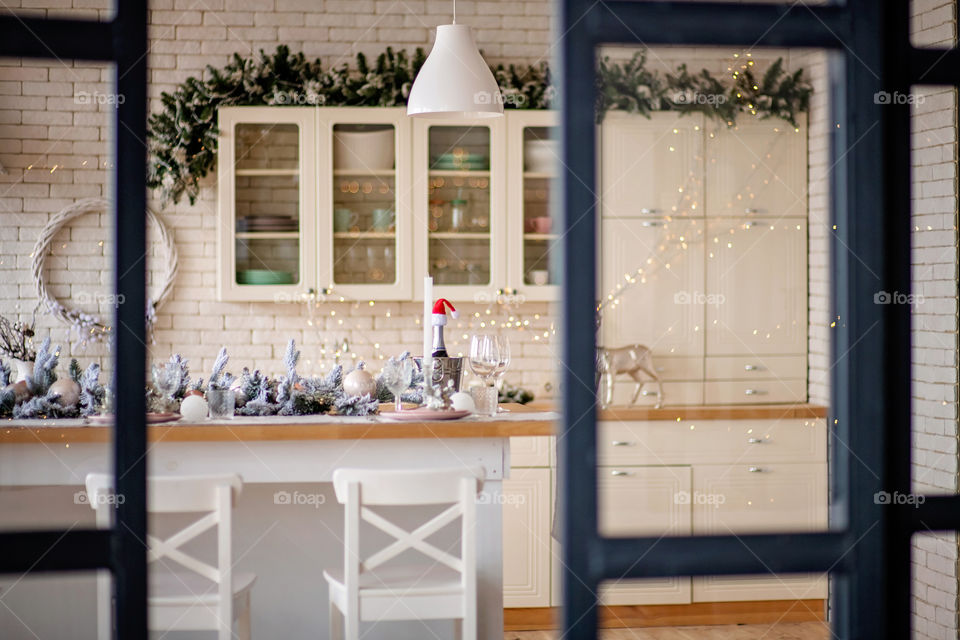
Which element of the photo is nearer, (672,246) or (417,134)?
(672,246)

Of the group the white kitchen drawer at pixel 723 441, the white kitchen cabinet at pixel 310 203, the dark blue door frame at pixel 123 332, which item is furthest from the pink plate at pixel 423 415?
the white kitchen cabinet at pixel 310 203

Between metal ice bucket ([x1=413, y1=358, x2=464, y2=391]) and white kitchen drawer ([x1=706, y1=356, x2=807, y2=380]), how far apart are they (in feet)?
4.36

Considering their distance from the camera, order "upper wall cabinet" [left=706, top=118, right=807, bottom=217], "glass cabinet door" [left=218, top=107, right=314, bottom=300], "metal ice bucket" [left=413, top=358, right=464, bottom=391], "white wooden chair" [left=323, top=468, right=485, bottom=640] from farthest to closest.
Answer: "glass cabinet door" [left=218, top=107, right=314, bottom=300]
"metal ice bucket" [left=413, top=358, right=464, bottom=391]
"white wooden chair" [left=323, top=468, right=485, bottom=640]
"upper wall cabinet" [left=706, top=118, right=807, bottom=217]

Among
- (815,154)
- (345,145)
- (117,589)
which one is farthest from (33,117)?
(345,145)

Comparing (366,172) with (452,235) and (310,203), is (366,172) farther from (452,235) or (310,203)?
(452,235)

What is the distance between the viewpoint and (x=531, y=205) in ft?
14.6

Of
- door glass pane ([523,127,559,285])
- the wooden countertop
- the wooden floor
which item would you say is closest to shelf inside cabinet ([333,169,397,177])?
door glass pane ([523,127,559,285])

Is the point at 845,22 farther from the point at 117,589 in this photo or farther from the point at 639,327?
the point at 117,589

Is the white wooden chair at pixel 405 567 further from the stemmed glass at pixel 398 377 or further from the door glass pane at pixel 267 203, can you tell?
the door glass pane at pixel 267 203

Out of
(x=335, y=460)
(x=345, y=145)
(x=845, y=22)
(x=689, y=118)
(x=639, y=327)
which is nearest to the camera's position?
(x=845, y=22)

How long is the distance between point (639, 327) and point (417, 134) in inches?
113

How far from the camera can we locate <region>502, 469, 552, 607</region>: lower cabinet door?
3898 millimetres

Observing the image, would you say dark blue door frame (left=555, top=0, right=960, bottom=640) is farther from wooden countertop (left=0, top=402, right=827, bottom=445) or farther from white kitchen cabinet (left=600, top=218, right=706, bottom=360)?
wooden countertop (left=0, top=402, right=827, bottom=445)

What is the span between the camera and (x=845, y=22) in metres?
1.38
